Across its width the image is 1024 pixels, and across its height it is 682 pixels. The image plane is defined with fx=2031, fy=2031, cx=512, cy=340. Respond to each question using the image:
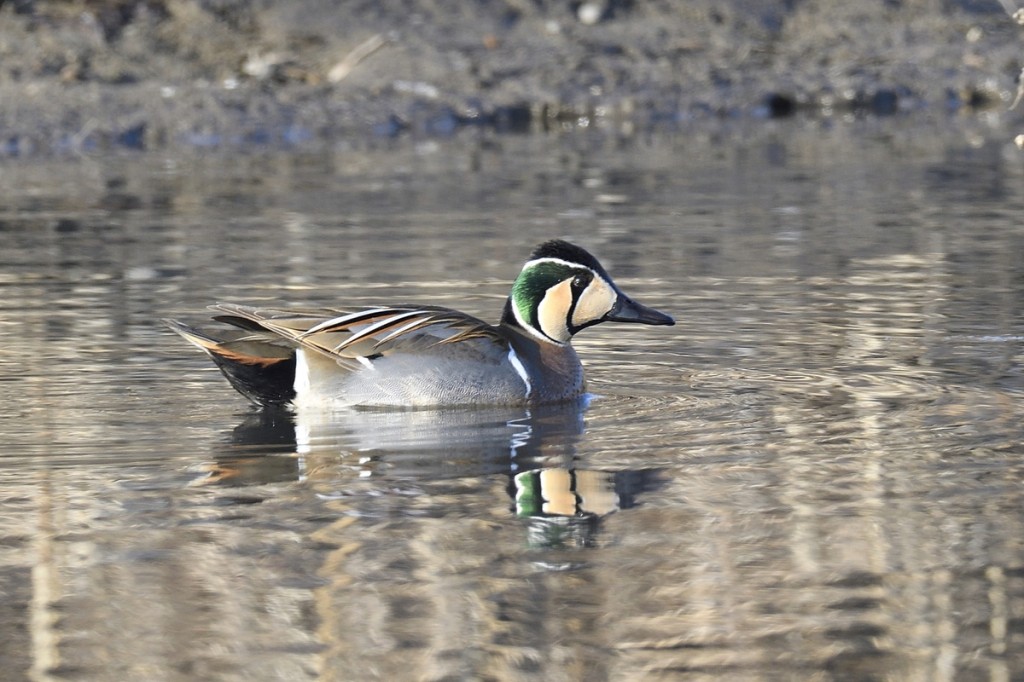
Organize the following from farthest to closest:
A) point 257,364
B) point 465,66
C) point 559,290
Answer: point 465,66 < point 559,290 < point 257,364

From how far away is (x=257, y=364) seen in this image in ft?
26.2

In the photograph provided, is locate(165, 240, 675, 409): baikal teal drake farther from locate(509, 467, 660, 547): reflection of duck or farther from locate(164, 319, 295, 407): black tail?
locate(509, 467, 660, 547): reflection of duck

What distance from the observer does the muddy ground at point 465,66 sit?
72.7ft

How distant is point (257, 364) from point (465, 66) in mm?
15949

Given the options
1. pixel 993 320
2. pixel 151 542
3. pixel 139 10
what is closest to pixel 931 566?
pixel 151 542

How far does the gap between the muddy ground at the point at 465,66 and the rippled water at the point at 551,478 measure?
8.20m

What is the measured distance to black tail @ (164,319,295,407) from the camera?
7980mm

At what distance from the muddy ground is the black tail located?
1368cm

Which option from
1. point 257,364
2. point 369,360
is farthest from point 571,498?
point 257,364

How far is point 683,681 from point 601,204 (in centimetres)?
1161

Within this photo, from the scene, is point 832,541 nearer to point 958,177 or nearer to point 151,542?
point 151,542

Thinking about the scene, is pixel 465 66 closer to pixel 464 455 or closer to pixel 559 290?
pixel 559 290

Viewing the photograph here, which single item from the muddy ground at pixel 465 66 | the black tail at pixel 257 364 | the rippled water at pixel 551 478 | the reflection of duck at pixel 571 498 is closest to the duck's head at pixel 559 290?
the rippled water at pixel 551 478

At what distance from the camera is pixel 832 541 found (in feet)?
18.9
